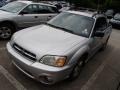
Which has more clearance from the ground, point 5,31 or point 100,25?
point 100,25

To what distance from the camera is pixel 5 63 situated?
15.5ft

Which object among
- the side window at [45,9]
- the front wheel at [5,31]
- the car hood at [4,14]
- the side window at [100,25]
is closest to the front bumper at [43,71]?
the side window at [100,25]

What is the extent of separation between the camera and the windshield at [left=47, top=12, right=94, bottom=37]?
4688 mm

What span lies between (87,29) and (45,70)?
201cm

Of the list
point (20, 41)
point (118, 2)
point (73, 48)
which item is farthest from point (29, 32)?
point (118, 2)

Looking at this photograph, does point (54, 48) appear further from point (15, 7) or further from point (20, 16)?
point (15, 7)

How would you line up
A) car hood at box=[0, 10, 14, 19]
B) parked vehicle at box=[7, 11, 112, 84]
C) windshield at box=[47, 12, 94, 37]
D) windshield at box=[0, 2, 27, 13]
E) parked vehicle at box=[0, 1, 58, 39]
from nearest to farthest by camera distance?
parked vehicle at box=[7, 11, 112, 84], windshield at box=[47, 12, 94, 37], car hood at box=[0, 10, 14, 19], parked vehicle at box=[0, 1, 58, 39], windshield at box=[0, 2, 27, 13]

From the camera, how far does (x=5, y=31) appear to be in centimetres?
663

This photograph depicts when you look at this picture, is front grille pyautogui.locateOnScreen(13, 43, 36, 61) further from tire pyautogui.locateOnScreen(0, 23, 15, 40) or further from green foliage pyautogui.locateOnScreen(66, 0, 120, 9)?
green foliage pyautogui.locateOnScreen(66, 0, 120, 9)

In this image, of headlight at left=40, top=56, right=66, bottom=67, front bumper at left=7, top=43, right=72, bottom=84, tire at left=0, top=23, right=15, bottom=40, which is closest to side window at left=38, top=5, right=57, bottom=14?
tire at left=0, top=23, right=15, bottom=40

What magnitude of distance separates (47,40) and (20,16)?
3325mm

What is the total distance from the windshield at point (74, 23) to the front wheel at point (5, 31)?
7.47ft

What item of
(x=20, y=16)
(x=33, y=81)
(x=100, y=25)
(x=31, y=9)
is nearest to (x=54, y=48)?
(x=33, y=81)

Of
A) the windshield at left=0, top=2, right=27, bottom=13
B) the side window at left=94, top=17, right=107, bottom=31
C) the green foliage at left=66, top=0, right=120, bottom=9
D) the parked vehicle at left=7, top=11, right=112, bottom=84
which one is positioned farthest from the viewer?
the green foliage at left=66, top=0, right=120, bottom=9
